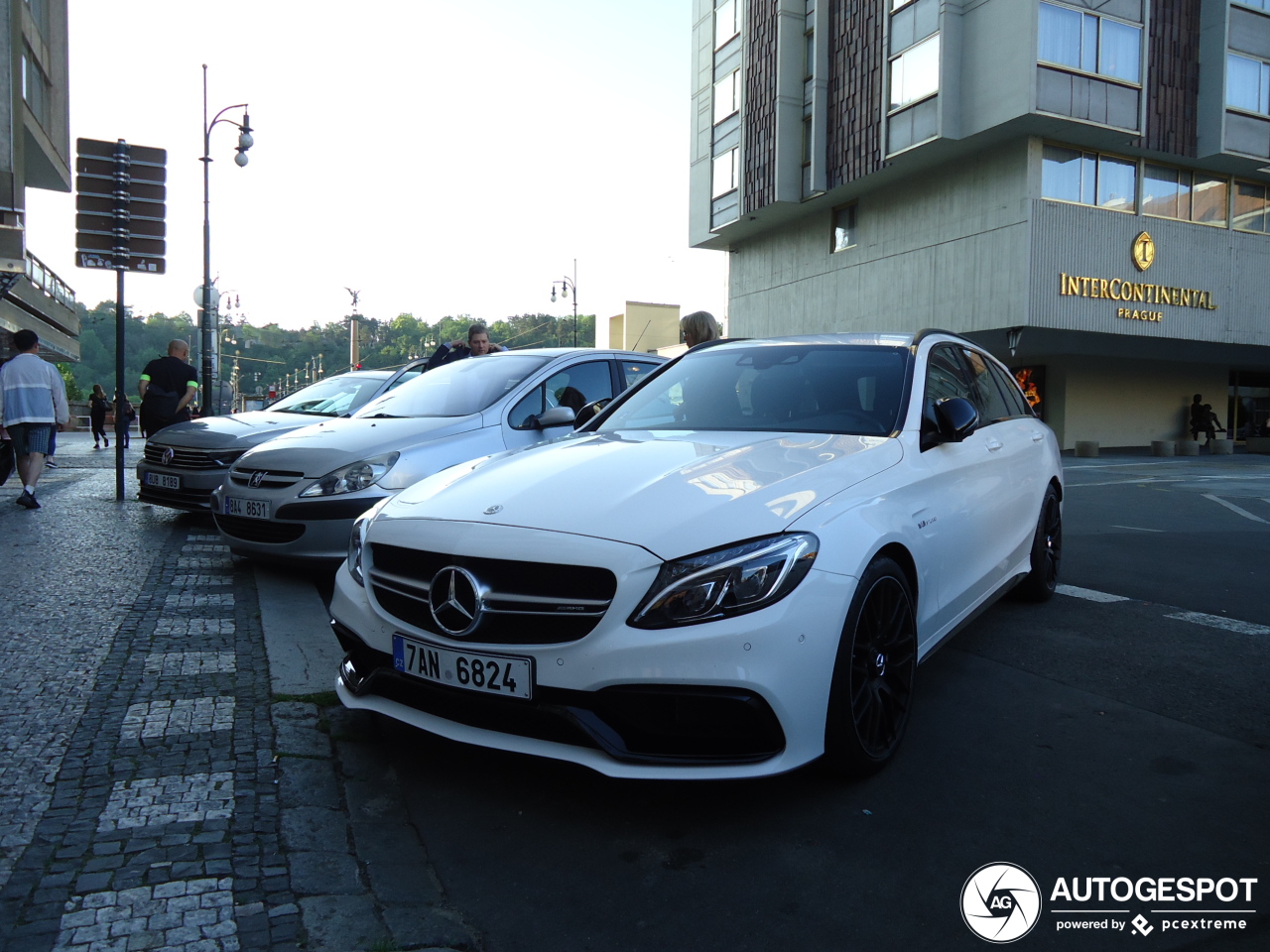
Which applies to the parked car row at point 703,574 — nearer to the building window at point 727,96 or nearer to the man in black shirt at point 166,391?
the man in black shirt at point 166,391

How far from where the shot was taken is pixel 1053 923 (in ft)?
7.53

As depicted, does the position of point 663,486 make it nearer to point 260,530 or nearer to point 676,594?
point 676,594

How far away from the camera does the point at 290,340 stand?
96625 mm

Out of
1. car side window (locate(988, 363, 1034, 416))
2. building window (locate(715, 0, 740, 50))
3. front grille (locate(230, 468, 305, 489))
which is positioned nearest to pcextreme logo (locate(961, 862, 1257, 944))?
car side window (locate(988, 363, 1034, 416))

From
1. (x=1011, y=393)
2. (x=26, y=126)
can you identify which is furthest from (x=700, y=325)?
(x=26, y=126)

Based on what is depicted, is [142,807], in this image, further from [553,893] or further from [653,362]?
[653,362]

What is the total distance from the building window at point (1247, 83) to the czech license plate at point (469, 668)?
2689 centimetres

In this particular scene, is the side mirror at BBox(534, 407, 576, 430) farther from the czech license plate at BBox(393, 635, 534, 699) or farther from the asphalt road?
the czech license plate at BBox(393, 635, 534, 699)

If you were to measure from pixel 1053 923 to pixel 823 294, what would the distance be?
27.4 meters

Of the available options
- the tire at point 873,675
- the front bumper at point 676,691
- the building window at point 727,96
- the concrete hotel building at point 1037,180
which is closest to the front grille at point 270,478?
the front bumper at point 676,691

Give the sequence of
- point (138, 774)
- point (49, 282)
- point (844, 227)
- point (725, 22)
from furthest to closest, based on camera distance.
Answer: point (49, 282) < point (725, 22) < point (844, 227) < point (138, 774)

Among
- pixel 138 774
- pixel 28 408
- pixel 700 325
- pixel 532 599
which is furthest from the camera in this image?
pixel 28 408

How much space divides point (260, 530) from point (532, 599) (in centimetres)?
377

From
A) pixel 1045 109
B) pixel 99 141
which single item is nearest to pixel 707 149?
pixel 1045 109
